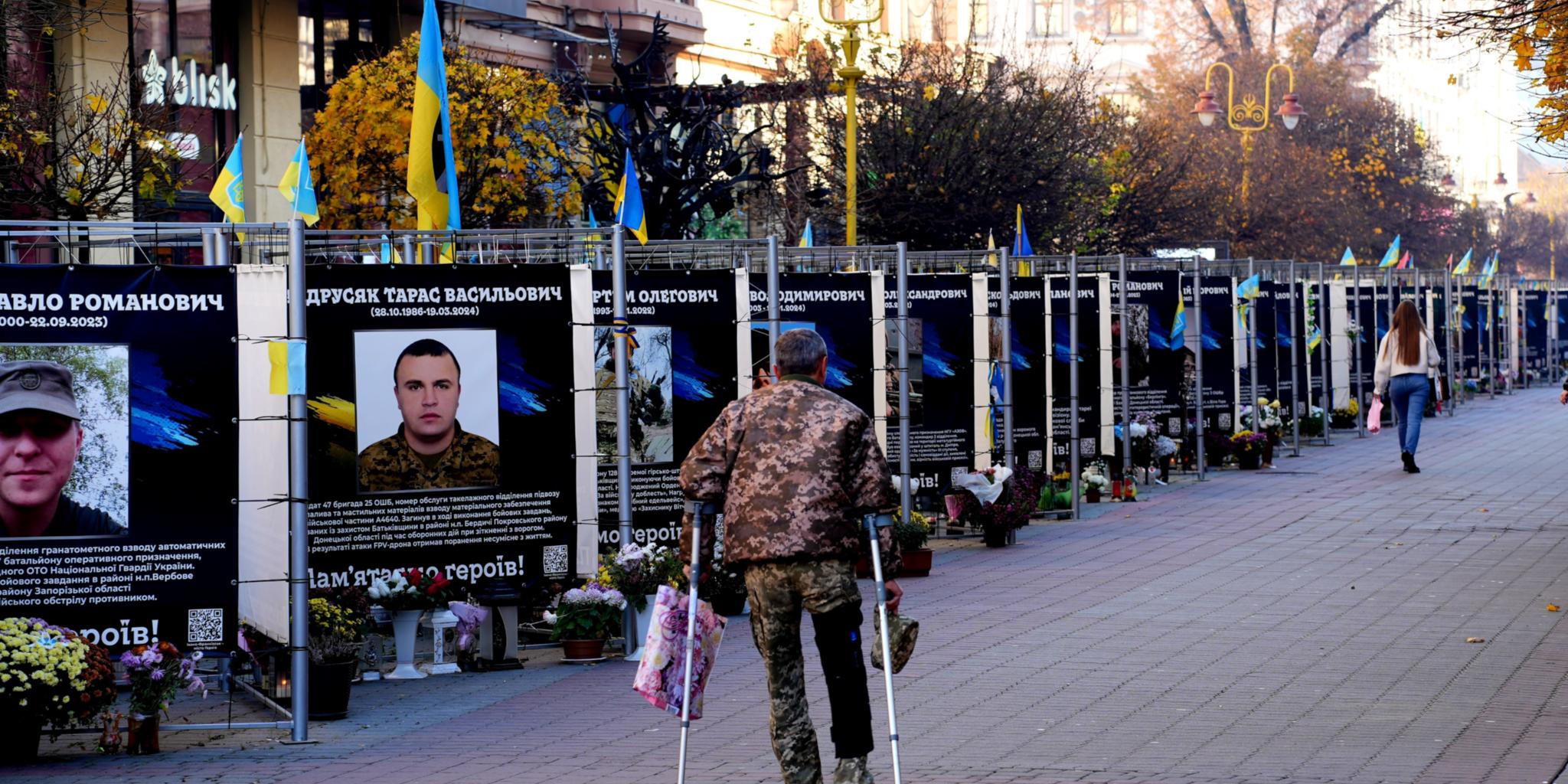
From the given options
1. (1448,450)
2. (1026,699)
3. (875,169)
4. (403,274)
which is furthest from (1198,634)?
(875,169)

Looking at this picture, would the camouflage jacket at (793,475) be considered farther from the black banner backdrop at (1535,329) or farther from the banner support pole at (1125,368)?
the black banner backdrop at (1535,329)

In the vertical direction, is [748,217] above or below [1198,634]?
above

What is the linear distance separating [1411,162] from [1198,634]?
5186 cm

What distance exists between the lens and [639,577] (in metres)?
12.6

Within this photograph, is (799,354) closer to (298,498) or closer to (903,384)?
(298,498)

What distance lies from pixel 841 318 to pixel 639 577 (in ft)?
14.7

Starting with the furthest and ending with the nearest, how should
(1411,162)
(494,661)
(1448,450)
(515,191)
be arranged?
(1411,162) < (1448,450) < (515,191) < (494,661)

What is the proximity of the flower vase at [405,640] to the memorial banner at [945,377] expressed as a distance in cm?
699

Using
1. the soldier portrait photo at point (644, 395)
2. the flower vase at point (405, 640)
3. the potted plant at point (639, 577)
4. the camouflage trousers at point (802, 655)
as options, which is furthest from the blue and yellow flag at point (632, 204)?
the camouflage trousers at point (802, 655)

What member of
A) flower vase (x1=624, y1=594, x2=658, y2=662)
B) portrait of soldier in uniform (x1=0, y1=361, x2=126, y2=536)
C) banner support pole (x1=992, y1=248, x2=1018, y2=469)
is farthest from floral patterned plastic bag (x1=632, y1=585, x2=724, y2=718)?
banner support pole (x1=992, y1=248, x2=1018, y2=469)

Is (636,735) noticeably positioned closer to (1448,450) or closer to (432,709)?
(432,709)

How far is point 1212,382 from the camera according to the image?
2648 cm

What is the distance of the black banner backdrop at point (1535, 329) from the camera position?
180 feet

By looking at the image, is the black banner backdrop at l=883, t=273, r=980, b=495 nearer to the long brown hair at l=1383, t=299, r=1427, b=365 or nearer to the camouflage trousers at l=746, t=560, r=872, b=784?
the long brown hair at l=1383, t=299, r=1427, b=365
